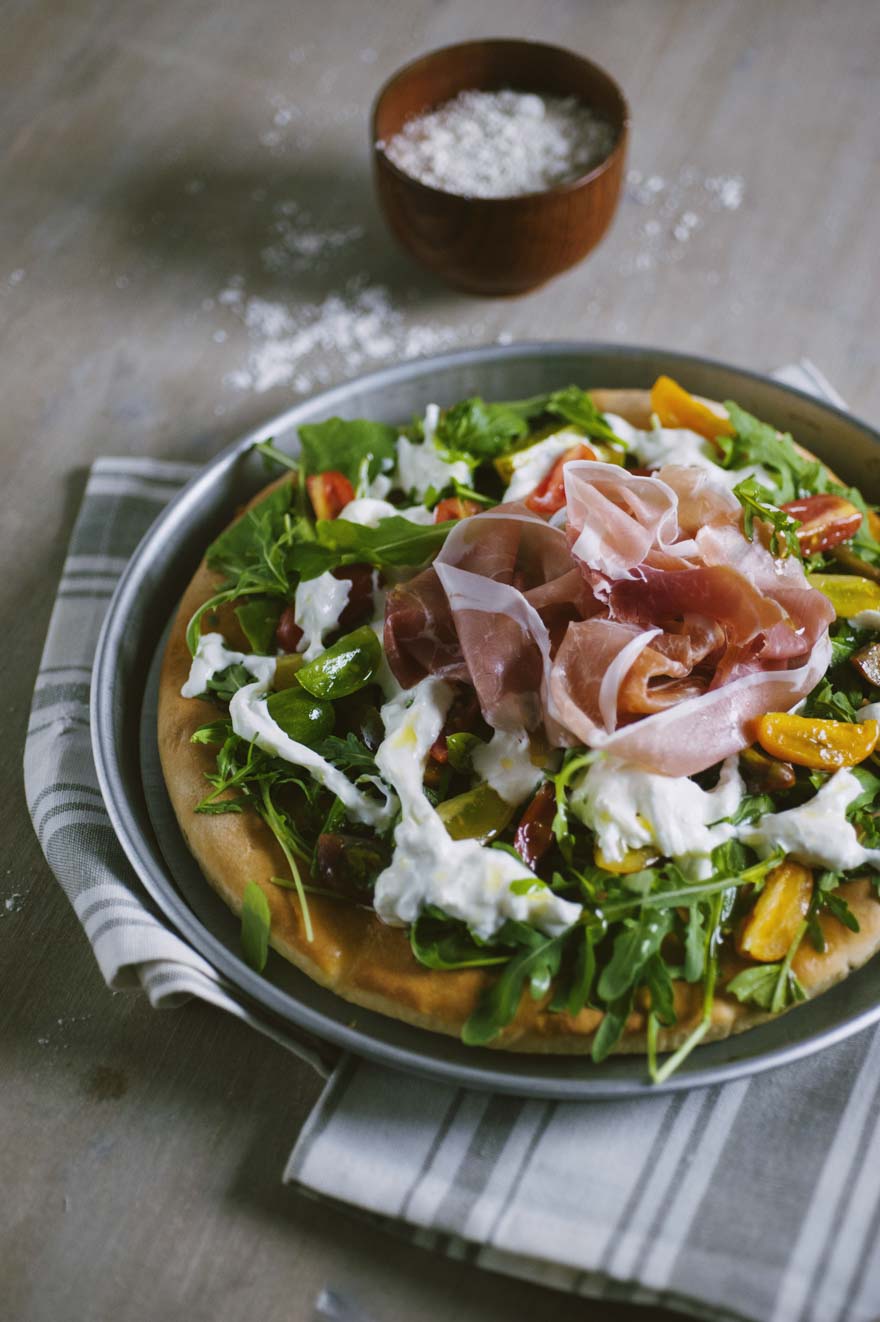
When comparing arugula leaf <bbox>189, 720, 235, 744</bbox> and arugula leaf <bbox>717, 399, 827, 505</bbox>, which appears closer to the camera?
arugula leaf <bbox>189, 720, 235, 744</bbox>

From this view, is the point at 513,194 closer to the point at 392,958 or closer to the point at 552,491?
the point at 552,491

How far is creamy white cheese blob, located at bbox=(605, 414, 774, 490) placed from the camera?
263 centimetres

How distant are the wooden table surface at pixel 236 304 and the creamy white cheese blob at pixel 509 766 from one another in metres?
0.68

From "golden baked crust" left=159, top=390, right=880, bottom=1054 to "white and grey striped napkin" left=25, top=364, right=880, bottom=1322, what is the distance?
16cm

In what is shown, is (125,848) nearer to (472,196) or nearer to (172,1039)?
(172,1039)

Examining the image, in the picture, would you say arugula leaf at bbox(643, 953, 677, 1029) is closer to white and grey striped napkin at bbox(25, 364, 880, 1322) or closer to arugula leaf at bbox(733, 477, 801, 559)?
white and grey striped napkin at bbox(25, 364, 880, 1322)

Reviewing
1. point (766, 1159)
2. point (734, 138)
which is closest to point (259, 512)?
point (766, 1159)

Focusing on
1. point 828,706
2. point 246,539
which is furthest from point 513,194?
point 828,706

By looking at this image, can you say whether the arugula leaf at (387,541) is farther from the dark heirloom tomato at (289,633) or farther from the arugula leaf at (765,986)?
the arugula leaf at (765,986)

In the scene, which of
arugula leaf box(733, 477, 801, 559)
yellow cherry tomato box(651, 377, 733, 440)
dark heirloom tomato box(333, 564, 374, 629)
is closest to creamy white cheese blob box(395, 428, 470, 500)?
dark heirloom tomato box(333, 564, 374, 629)

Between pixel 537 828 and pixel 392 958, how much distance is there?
1.14ft

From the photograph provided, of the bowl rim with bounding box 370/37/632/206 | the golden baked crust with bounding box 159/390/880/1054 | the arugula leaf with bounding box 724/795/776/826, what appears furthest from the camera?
the bowl rim with bounding box 370/37/632/206

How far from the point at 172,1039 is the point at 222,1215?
1.15 feet

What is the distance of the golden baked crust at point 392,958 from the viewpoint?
2043 mm
